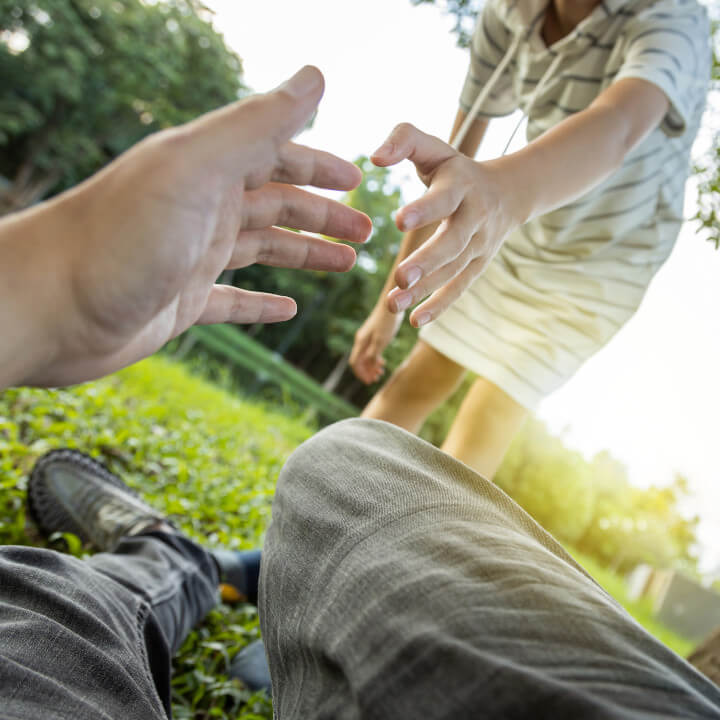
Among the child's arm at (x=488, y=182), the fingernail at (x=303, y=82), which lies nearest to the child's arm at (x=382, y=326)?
the child's arm at (x=488, y=182)

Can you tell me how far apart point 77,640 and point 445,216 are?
2.19 ft

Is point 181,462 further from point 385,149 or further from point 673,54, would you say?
point 673,54

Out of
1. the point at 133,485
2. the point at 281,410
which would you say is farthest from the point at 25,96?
the point at 133,485

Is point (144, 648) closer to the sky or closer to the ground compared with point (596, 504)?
closer to the sky

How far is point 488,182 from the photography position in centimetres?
85

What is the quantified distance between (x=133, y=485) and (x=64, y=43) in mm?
16605

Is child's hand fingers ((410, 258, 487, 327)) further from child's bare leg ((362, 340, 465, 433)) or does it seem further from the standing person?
child's bare leg ((362, 340, 465, 433))

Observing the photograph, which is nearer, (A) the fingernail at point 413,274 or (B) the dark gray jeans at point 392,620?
(B) the dark gray jeans at point 392,620

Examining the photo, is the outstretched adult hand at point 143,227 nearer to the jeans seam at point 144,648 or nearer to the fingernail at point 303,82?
the fingernail at point 303,82

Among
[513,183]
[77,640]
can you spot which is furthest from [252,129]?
[77,640]


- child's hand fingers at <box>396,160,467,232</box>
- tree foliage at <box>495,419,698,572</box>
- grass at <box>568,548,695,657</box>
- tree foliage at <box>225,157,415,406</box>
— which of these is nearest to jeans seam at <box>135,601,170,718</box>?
child's hand fingers at <box>396,160,467,232</box>

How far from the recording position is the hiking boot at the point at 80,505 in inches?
57.6

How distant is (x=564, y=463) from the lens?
8133 millimetres

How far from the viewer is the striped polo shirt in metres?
1.44
